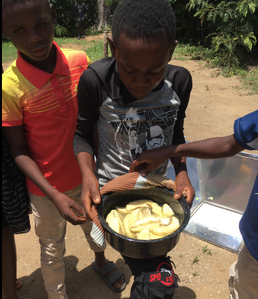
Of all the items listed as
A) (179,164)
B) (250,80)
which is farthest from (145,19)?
(250,80)

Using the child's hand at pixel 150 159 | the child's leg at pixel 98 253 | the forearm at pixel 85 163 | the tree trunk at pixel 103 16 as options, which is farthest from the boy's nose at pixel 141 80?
the tree trunk at pixel 103 16

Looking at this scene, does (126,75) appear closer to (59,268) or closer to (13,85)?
(13,85)

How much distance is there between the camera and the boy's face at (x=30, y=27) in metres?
1.43

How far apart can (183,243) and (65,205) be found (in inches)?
64.2

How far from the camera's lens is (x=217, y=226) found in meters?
2.93

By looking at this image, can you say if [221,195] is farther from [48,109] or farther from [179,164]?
[48,109]

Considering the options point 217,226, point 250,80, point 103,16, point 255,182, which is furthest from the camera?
point 103,16

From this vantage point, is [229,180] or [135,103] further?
[229,180]

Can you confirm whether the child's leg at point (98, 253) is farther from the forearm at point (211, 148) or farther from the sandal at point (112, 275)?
the forearm at point (211, 148)

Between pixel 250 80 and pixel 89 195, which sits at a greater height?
pixel 89 195

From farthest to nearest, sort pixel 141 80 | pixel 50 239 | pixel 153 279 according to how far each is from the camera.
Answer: pixel 50 239, pixel 153 279, pixel 141 80

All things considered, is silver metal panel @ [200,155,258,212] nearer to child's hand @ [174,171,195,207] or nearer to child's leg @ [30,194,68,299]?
child's hand @ [174,171,195,207]

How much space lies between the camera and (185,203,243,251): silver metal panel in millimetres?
2742

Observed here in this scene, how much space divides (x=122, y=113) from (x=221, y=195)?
6.96 ft
